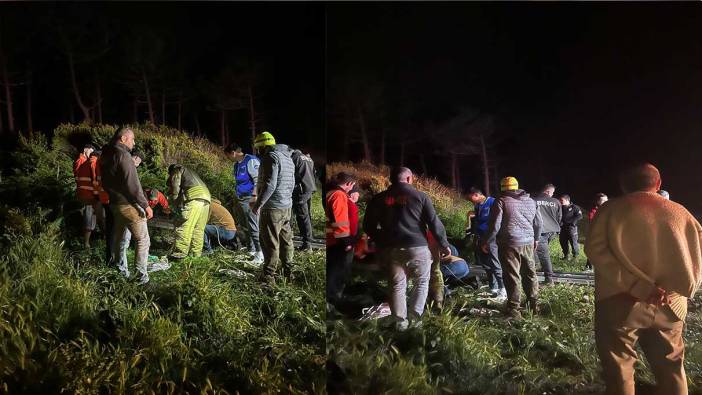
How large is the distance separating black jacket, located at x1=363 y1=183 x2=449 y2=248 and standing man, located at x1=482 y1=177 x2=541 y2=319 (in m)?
0.30

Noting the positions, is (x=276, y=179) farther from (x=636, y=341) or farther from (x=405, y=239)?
(x=636, y=341)

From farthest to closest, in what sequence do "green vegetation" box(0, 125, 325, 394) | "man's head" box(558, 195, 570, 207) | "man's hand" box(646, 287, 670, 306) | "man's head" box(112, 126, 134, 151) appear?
"man's head" box(112, 126, 134, 151) → "man's head" box(558, 195, 570, 207) → "green vegetation" box(0, 125, 325, 394) → "man's hand" box(646, 287, 670, 306)

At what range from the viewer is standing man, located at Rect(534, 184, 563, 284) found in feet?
9.48

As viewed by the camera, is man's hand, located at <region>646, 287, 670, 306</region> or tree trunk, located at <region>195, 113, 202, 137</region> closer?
man's hand, located at <region>646, 287, 670, 306</region>

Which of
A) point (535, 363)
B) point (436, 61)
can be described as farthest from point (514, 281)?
point (436, 61)

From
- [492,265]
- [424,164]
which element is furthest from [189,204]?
[492,265]

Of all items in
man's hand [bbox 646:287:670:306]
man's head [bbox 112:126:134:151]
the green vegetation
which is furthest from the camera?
man's head [bbox 112:126:134:151]

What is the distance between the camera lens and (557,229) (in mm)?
2861

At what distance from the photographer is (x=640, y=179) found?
111 inches

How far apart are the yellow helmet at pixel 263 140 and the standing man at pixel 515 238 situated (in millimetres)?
1232

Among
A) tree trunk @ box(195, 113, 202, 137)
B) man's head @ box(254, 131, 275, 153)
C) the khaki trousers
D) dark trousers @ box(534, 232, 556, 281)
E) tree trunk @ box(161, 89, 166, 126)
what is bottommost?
the khaki trousers

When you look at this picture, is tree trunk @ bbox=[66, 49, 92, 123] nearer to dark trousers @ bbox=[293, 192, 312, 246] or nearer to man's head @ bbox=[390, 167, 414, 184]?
dark trousers @ bbox=[293, 192, 312, 246]

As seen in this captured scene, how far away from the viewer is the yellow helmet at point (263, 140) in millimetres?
2955

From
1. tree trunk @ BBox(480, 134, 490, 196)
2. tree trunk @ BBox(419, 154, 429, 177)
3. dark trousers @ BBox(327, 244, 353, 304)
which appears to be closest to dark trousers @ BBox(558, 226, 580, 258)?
tree trunk @ BBox(480, 134, 490, 196)
